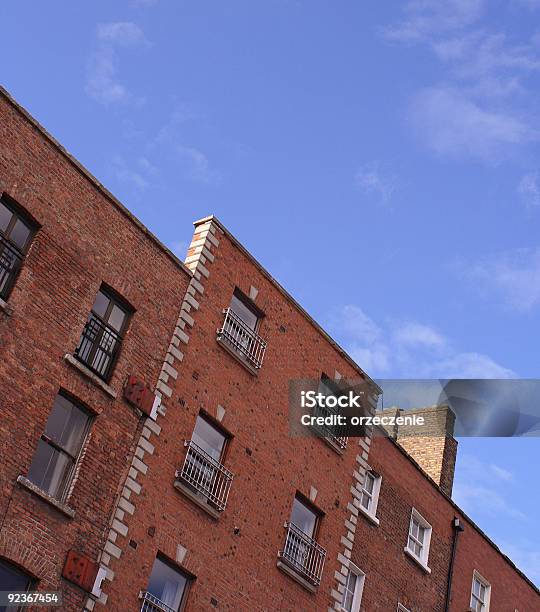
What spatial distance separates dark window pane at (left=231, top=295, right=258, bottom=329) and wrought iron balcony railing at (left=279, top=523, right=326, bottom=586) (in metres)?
6.06

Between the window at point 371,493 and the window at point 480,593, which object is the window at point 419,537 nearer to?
the window at point 371,493

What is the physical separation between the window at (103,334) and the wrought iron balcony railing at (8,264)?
2359 mm

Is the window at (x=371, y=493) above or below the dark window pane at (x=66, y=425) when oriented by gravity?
above

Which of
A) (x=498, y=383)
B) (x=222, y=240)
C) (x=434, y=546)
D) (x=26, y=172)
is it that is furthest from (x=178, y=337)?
(x=434, y=546)

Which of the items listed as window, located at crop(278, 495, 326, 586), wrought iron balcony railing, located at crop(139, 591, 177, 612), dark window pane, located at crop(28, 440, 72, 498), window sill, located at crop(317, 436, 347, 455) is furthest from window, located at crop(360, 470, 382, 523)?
dark window pane, located at crop(28, 440, 72, 498)

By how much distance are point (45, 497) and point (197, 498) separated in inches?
192

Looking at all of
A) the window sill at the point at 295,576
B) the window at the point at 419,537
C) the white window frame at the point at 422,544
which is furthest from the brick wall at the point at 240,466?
the window at the point at 419,537

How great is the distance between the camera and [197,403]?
26031mm

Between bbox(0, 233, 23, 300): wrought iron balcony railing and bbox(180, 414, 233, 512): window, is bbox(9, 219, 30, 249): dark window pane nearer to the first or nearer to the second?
bbox(0, 233, 23, 300): wrought iron balcony railing

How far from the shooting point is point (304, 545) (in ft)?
91.8

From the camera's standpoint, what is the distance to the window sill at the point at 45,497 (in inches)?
819

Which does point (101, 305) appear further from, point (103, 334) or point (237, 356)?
point (237, 356)

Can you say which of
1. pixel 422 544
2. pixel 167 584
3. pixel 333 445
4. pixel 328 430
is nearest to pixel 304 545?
pixel 333 445

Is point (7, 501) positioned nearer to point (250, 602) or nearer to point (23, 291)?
point (23, 291)
